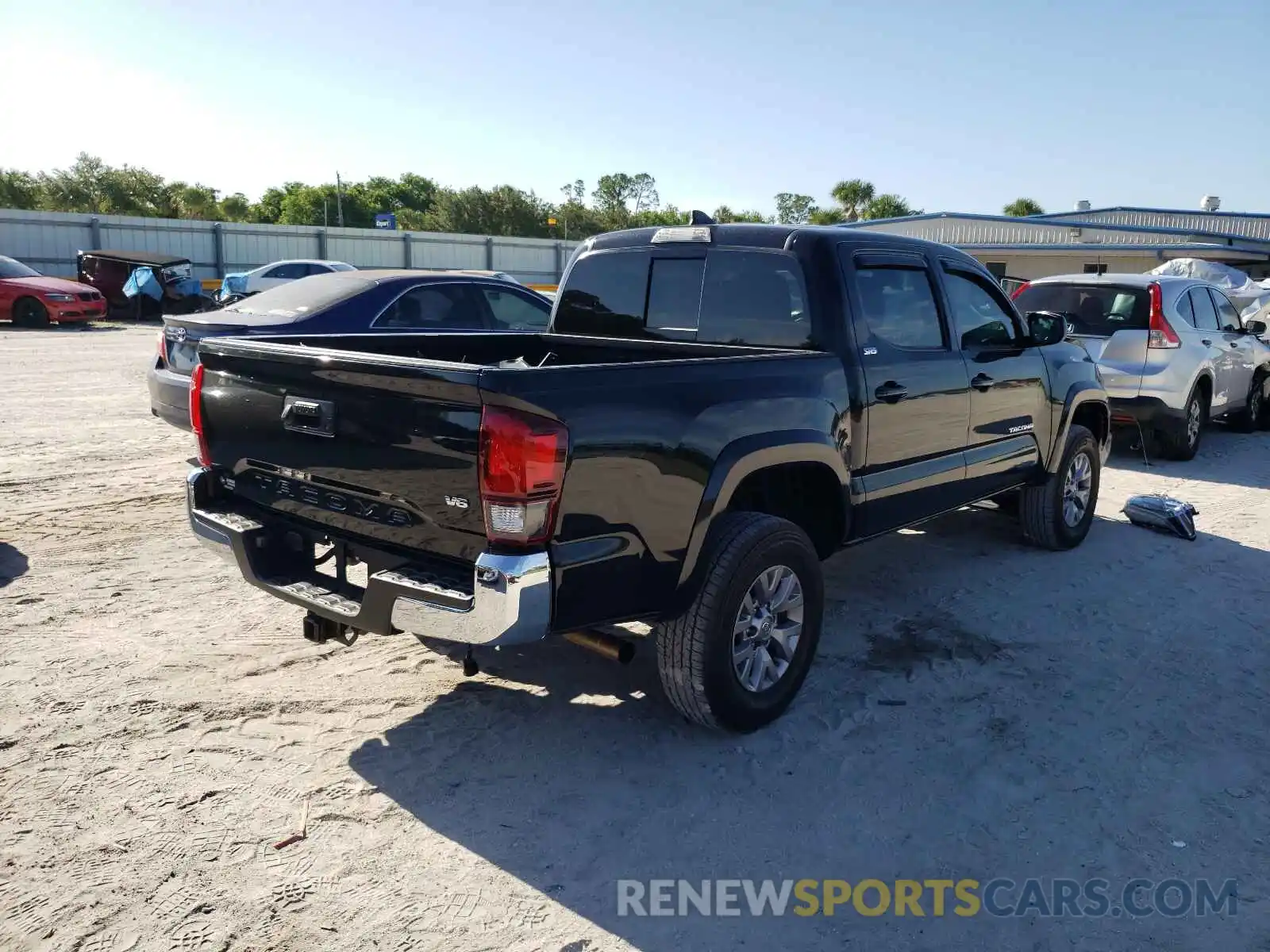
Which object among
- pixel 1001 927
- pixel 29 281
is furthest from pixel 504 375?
pixel 29 281

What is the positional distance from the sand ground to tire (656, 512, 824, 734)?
0.18m

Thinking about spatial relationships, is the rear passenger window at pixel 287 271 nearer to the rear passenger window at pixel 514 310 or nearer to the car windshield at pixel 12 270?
the car windshield at pixel 12 270

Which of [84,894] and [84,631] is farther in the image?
[84,631]

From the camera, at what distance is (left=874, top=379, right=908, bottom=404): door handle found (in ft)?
14.8

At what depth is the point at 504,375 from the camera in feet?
9.66

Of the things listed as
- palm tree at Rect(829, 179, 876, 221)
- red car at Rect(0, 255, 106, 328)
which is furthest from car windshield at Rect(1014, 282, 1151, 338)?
palm tree at Rect(829, 179, 876, 221)

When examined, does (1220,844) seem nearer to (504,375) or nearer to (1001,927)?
(1001,927)

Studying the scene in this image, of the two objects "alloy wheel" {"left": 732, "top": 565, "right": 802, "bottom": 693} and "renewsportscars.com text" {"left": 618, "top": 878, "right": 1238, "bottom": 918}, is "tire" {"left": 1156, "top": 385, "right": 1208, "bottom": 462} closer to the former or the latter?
"alloy wheel" {"left": 732, "top": 565, "right": 802, "bottom": 693}

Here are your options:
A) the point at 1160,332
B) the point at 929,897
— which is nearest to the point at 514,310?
the point at 1160,332

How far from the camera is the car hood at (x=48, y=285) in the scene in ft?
70.4

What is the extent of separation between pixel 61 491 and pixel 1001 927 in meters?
6.92

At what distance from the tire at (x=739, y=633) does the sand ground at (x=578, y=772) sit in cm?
18

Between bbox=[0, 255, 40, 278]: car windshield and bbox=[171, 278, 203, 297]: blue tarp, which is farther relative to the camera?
bbox=[171, 278, 203, 297]: blue tarp

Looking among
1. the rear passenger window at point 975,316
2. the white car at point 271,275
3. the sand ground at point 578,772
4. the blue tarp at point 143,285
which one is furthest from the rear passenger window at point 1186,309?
the blue tarp at point 143,285
